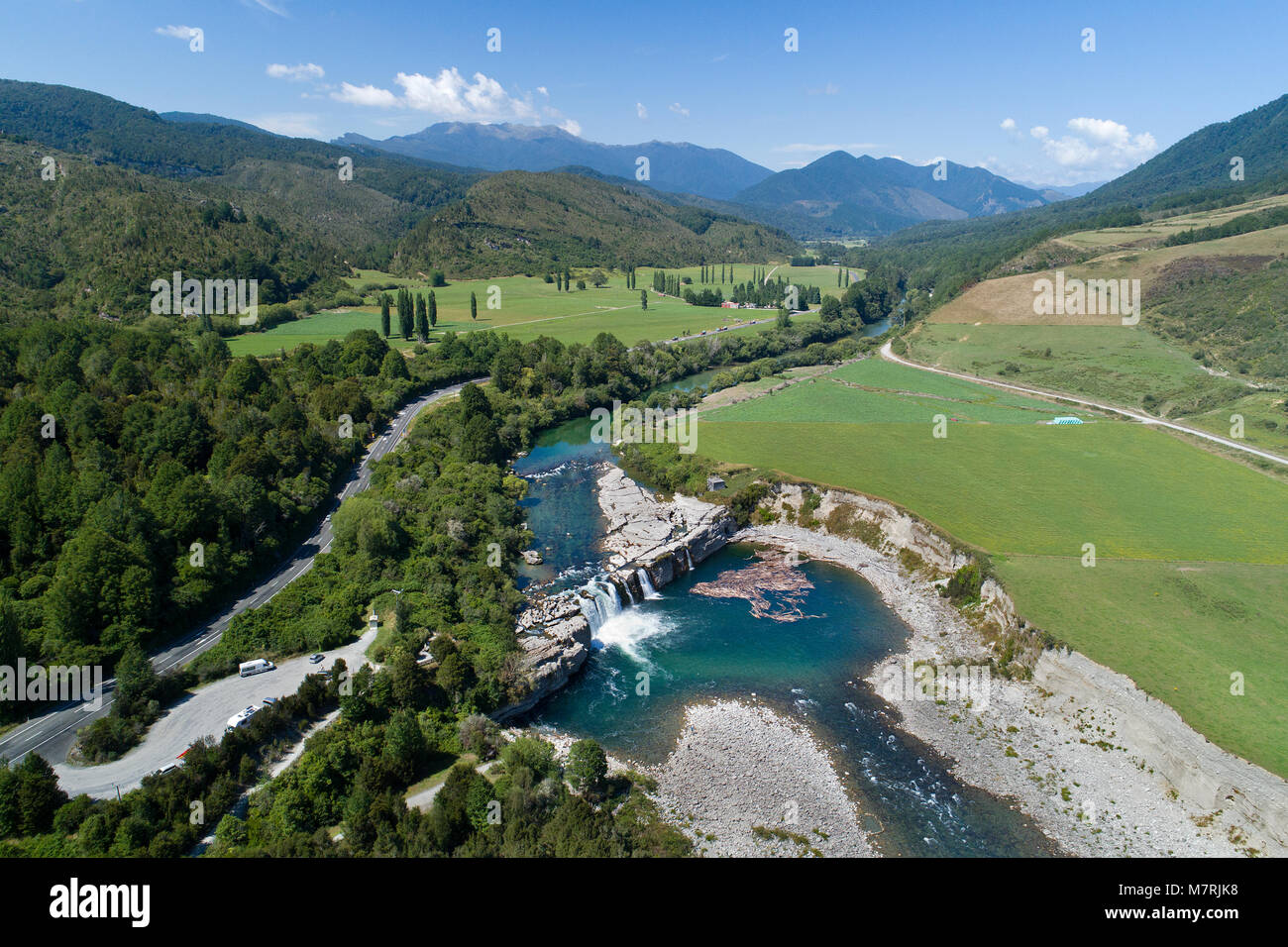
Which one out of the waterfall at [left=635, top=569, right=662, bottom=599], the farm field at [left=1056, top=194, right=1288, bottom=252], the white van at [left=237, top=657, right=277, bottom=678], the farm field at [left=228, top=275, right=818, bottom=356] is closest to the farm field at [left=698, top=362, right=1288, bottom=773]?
the waterfall at [left=635, top=569, right=662, bottom=599]

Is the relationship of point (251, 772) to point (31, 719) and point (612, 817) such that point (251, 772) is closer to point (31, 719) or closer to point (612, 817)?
point (31, 719)

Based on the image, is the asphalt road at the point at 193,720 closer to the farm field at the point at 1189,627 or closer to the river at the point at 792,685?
the river at the point at 792,685

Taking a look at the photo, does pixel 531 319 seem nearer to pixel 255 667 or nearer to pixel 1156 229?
pixel 255 667

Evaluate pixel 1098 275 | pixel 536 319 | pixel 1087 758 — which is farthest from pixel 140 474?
pixel 1098 275

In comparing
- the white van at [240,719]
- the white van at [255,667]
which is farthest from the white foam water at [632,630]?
the white van at [240,719]

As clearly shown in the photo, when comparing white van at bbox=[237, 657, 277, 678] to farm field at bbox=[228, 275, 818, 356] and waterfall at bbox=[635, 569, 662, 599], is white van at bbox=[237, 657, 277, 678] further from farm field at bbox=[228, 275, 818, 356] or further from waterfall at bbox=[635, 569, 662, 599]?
farm field at bbox=[228, 275, 818, 356]
